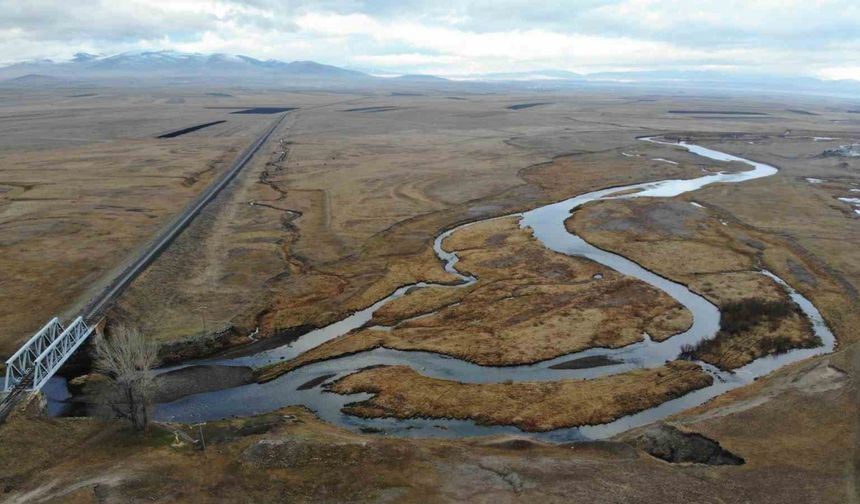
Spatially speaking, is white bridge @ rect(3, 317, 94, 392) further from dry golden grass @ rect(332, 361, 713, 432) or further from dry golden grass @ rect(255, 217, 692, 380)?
dry golden grass @ rect(332, 361, 713, 432)

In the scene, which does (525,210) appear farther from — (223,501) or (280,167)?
(223,501)

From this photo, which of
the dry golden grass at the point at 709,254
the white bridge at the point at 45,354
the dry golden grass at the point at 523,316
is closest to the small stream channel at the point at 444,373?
the dry golden grass at the point at 523,316

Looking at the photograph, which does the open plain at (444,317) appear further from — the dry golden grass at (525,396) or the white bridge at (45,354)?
the white bridge at (45,354)

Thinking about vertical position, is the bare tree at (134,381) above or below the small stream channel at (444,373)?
above

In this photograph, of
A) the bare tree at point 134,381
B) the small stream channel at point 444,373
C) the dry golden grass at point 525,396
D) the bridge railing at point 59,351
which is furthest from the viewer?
the dry golden grass at point 525,396

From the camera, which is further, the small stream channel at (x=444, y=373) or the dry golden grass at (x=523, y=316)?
the dry golden grass at (x=523, y=316)

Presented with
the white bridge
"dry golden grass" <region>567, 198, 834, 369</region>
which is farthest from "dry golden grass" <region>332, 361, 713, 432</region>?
the white bridge

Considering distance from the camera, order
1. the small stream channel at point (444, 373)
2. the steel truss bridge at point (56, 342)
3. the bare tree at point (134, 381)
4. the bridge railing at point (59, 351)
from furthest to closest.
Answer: the small stream channel at point (444, 373), the bridge railing at point (59, 351), the steel truss bridge at point (56, 342), the bare tree at point (134, 381)

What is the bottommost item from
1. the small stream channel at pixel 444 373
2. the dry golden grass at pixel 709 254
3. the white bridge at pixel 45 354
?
the small stream channel at pixel 444 373
